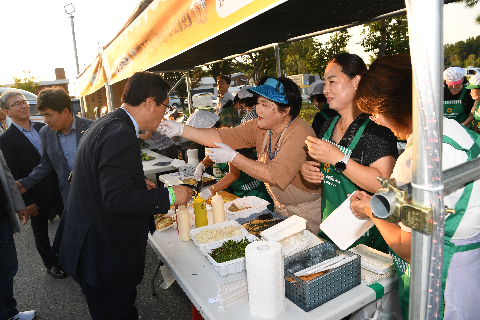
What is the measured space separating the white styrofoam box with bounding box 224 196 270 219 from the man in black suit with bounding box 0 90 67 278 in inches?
99.2

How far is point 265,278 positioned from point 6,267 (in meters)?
2.81

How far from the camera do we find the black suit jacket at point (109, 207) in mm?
1645

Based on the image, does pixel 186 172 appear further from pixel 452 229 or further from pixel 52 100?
pixel 452 229

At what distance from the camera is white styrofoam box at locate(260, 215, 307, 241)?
6.29 ft

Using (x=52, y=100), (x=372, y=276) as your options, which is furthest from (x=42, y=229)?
(x=372, y=276)

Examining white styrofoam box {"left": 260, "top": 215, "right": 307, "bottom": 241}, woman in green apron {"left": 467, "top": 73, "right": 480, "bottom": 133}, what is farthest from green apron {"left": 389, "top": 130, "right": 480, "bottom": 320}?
woman in green apron {"left": 467, "top": 73, "right": 480, "bottom": 133}

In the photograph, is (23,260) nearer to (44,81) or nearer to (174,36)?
(174,36)

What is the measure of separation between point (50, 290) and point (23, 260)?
119 cm

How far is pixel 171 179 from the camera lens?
4.18 metres

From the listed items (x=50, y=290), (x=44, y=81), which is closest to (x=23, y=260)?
(x=50, y=290)

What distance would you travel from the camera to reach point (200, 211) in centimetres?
235

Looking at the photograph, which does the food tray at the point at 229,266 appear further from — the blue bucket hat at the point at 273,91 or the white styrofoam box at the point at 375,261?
the blue bucket hat at the point at 273,91

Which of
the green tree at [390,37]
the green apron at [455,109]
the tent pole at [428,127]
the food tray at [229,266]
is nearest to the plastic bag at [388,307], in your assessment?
the food tray at [229,266]

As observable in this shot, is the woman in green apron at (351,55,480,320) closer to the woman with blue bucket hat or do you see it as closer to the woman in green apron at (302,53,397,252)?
the woman in green apron at (302,53,397,252)
